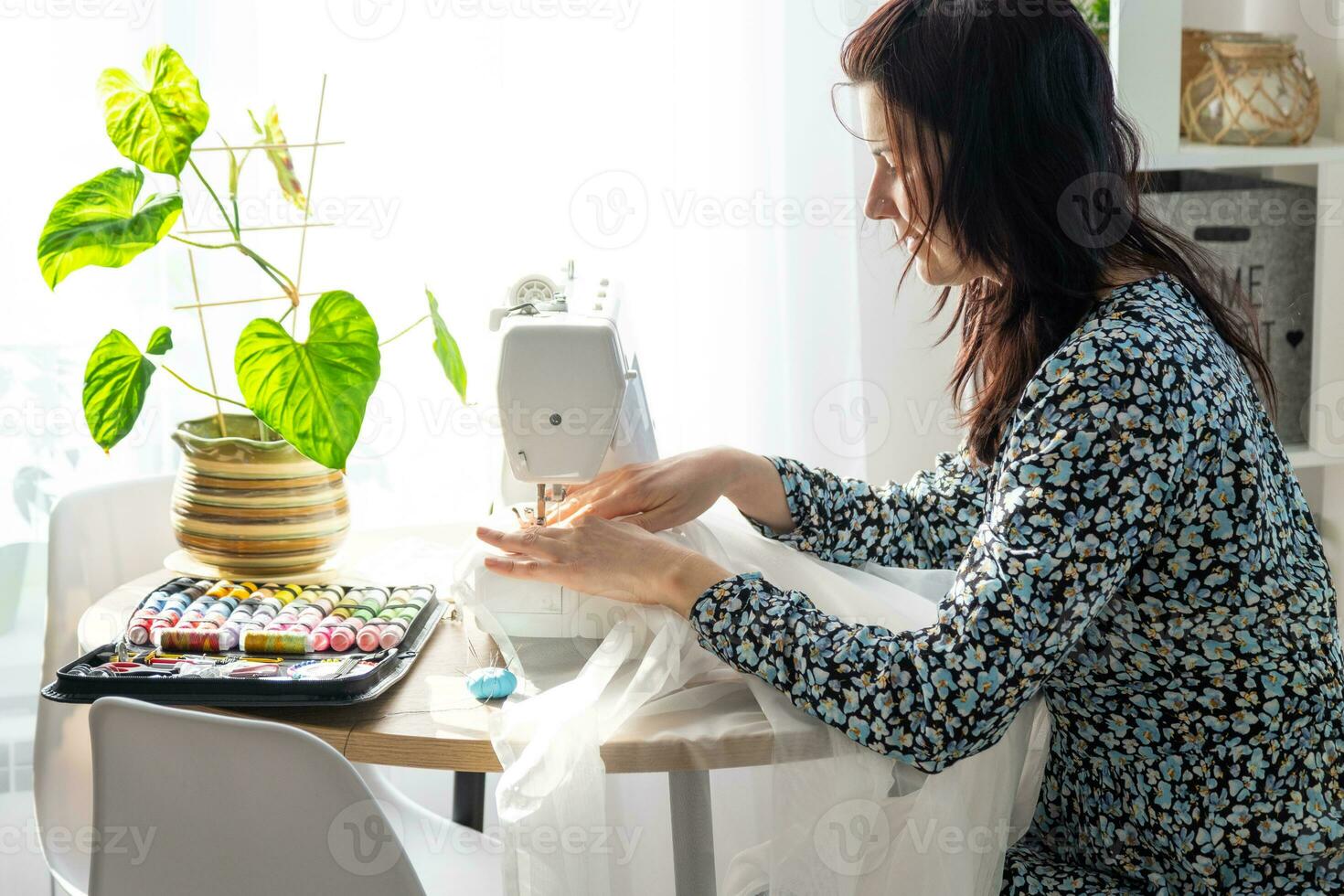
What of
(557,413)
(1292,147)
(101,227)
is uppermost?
(1292,147)

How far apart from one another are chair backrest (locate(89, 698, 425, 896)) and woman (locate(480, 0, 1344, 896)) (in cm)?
32

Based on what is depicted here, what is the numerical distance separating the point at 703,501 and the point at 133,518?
995 millimetres

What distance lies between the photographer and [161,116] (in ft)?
5.42

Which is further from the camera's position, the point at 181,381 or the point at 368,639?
the point at 181,381

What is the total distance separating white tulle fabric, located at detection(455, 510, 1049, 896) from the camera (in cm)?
119

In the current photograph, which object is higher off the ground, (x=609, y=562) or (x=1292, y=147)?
(x=1292, y=147)

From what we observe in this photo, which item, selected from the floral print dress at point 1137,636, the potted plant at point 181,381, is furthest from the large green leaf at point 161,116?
the floral print dress at point 1137,636

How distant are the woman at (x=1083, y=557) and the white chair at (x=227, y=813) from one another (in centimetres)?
32

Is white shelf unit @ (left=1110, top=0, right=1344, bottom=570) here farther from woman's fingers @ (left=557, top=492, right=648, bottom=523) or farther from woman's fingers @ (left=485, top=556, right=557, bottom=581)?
woman's fingers @ (left=485, top=556, right=557, bottom=581)

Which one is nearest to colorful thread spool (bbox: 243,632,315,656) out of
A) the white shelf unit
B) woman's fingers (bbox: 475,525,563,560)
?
woman's fingers (bbox: 475,525,563,560)

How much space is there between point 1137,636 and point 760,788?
40cm

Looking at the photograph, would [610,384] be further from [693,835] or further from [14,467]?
[14,467]

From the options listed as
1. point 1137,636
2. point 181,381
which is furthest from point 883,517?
point 181,381

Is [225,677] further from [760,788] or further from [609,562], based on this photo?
[760,788]
